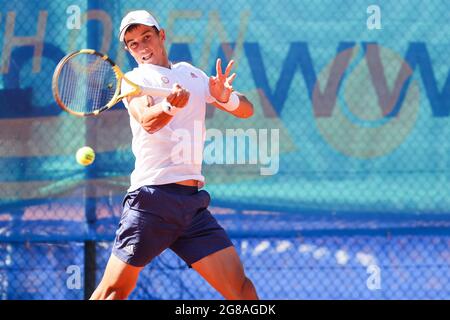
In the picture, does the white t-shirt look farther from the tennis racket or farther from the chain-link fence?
the chain-link fence

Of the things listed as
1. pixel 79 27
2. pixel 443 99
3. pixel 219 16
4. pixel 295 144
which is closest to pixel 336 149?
pixel 295 144

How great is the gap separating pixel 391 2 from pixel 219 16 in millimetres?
1125

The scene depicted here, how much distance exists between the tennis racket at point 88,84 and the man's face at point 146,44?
13 centimetres

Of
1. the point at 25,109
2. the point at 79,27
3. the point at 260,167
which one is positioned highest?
the point at 79,27

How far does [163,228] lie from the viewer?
3965 mm

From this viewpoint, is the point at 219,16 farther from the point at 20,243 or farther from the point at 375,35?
the point at 20,243

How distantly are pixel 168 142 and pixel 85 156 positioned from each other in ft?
5.68

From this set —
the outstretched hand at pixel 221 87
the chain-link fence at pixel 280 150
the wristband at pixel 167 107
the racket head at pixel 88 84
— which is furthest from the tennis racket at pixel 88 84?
the chain-link fence at pixel 280 150

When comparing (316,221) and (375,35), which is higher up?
(375,35)

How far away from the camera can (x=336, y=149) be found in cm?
572
